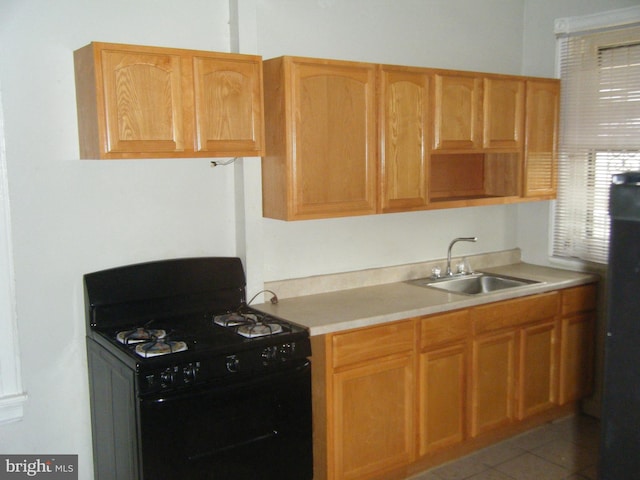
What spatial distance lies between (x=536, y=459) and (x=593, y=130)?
1961 mm

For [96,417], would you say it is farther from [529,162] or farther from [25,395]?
[529,162]

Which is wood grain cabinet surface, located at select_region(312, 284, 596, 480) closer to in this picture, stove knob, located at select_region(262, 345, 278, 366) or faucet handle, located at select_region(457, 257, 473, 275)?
stove knob, located at select_region(262, 345, 278, 366)

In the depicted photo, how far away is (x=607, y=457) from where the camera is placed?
100 centimetres

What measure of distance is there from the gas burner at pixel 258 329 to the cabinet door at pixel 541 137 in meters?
1.94

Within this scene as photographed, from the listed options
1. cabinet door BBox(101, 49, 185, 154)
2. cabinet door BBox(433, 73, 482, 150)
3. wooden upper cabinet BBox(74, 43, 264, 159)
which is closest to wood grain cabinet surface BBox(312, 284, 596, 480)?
cabinet door BBox(433, 73, 482, 150)

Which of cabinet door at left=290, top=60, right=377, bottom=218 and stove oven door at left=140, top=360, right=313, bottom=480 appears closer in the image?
stove oven door at left=140, top=360, right=313, bottom=480

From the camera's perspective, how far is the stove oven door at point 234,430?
93.3 inches

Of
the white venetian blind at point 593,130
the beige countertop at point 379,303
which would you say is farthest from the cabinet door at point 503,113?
the beige countertop at point 379,303

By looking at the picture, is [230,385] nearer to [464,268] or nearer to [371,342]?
[371,342]

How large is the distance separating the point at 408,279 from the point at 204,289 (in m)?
1.33

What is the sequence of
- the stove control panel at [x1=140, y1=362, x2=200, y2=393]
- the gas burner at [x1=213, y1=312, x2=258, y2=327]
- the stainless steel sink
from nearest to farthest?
the stove control panel at [x1=140, y1=362, x2=200, y2=393] < the gas burner at [x1=213, y1=312, x2=258, y2=327] < the stainless steel sink

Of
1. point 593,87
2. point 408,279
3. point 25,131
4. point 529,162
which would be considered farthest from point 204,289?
point 593,87

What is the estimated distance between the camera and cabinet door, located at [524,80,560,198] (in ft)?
12.6

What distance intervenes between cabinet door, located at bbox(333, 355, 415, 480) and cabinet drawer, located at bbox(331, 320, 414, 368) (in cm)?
5
